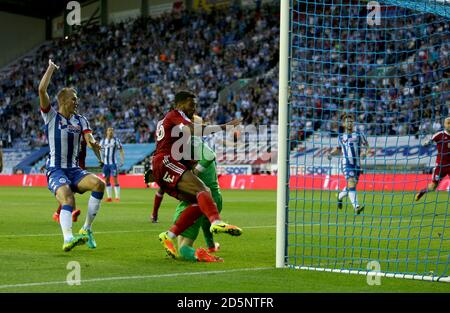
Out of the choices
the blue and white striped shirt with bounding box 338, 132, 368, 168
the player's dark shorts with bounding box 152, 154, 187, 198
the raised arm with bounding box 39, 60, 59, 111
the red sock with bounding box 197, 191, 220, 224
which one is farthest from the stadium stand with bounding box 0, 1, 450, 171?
the red sock with bounding box 197, 191, 220, 224

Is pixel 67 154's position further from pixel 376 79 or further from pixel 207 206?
pixel 376 79

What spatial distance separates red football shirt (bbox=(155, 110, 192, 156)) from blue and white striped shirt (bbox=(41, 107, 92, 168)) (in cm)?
175

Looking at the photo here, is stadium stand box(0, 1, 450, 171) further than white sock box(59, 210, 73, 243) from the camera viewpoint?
Yes

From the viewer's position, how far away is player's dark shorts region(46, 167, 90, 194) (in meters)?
9.46

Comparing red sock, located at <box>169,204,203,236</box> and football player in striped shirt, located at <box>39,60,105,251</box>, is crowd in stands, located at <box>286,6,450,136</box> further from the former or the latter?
football player in striped shirt, located at <box>39,60,105,251</box>

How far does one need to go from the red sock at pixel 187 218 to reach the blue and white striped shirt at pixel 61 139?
206cm

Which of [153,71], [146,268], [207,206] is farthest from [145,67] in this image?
[146,268]

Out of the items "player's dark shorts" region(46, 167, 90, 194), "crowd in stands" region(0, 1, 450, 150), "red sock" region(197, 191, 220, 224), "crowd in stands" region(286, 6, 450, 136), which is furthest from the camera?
"crowd in stands" region(0, 1, 450, 150)

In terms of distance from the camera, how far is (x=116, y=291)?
614cm

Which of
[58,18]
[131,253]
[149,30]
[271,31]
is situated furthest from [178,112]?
[58,18]

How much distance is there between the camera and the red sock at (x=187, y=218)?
8.31 metres
